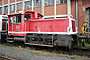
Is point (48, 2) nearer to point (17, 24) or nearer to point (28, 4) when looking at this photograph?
point (28, 4)

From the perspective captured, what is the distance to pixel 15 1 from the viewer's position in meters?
25.1

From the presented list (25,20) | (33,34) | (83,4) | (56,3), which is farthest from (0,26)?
(83,4)

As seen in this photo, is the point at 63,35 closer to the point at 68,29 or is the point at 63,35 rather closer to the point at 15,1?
the point at 68,29

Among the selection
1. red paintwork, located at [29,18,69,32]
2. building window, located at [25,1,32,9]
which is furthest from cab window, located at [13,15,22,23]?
building window, located at [25,1,32,9]

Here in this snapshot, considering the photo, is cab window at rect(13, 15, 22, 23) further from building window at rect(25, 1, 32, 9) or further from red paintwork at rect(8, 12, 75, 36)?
building window at rect(25, 1, 32, 9)

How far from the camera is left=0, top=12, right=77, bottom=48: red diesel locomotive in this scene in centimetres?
768

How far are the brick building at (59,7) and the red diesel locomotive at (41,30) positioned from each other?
678 cm

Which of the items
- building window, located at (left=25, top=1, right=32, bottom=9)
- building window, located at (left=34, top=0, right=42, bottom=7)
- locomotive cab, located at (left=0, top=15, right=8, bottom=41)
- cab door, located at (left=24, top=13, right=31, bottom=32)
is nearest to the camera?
cab door, located at (left=24, top=13, right=31, bottom=32)

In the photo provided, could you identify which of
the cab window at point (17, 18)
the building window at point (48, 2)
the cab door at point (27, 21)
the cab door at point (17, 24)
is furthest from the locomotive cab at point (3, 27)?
→ the building window at point (48, 2)

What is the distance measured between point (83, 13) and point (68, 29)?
26.6 feet

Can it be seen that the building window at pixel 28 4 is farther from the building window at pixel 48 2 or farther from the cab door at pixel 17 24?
the cab door at pixel 17 24

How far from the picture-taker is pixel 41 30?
29.5ft

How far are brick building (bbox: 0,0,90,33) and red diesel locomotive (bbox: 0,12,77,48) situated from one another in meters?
A: 6.78

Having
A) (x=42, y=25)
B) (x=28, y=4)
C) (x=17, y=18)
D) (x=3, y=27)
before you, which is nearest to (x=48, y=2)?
(x=28, y=4)
